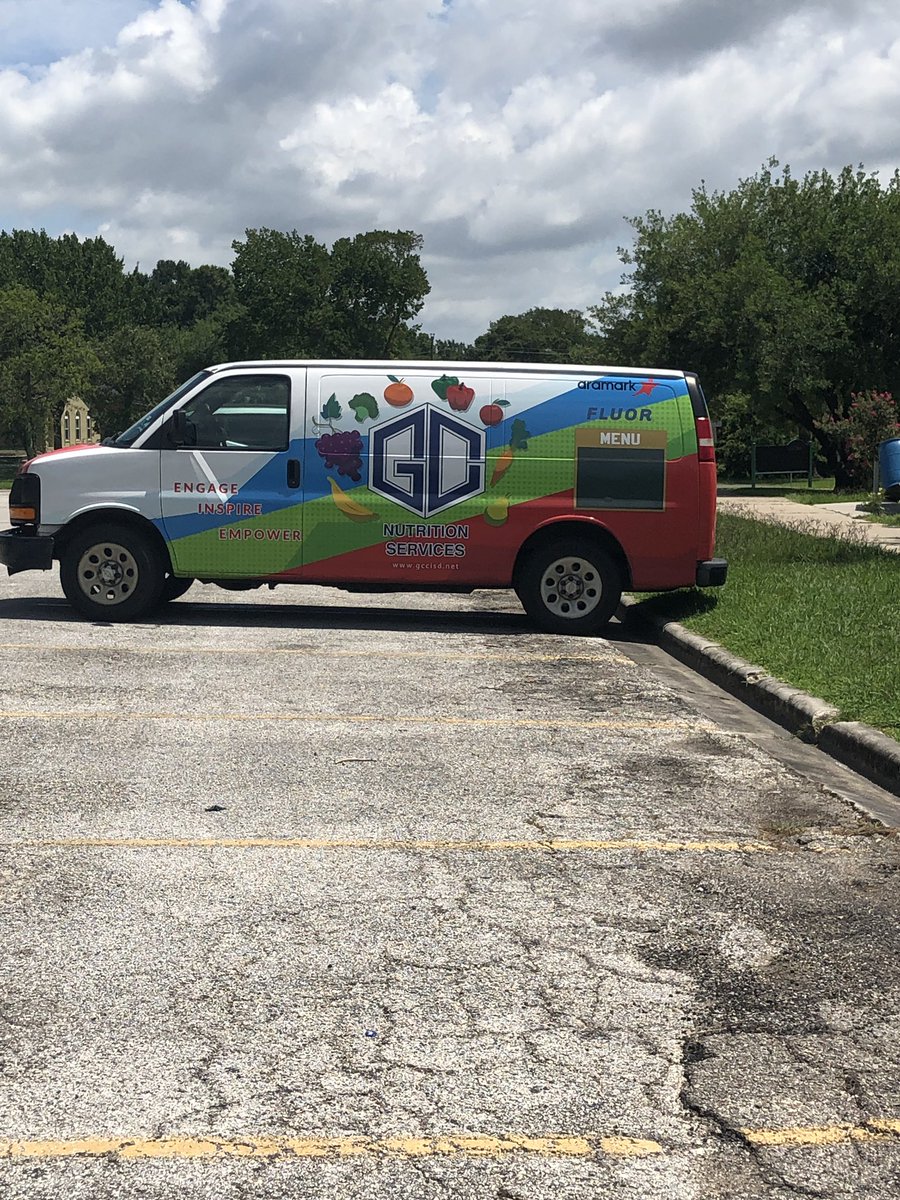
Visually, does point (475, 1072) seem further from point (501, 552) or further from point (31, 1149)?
point (501, 552)

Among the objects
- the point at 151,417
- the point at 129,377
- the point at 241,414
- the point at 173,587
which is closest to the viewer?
the point at 241,414

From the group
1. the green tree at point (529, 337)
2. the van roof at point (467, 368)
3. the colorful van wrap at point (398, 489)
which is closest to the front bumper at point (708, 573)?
the colorful van wrap at point (398, 489)

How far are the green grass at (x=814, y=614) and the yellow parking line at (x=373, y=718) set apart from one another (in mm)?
1016

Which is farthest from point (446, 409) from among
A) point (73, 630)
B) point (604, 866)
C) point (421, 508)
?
point (604, 866)

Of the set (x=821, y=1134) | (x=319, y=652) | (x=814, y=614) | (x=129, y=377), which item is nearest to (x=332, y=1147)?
(x=821, y=1134)

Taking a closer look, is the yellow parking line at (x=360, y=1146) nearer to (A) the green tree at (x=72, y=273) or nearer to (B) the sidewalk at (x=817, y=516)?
(B) the sidewalk at (x=817, y=516)

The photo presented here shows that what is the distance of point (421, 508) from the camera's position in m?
12.3

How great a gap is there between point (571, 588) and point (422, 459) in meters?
1.66

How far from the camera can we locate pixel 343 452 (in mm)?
12336

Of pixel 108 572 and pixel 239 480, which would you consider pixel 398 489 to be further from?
pixel 108 572

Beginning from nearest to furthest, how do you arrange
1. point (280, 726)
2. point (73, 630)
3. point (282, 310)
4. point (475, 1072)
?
point (475, 1072)
point (280, 726)
point (73, 630)
point (282, 310)

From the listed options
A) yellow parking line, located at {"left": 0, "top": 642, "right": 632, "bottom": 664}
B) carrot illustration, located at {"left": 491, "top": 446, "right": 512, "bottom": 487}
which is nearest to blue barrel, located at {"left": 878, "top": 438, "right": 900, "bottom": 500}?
carrot illustration, located at {"left": 491, "top": 446, "right": 512, "bottom": 487}

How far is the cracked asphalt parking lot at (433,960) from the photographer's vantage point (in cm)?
339

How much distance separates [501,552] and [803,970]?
801cm
